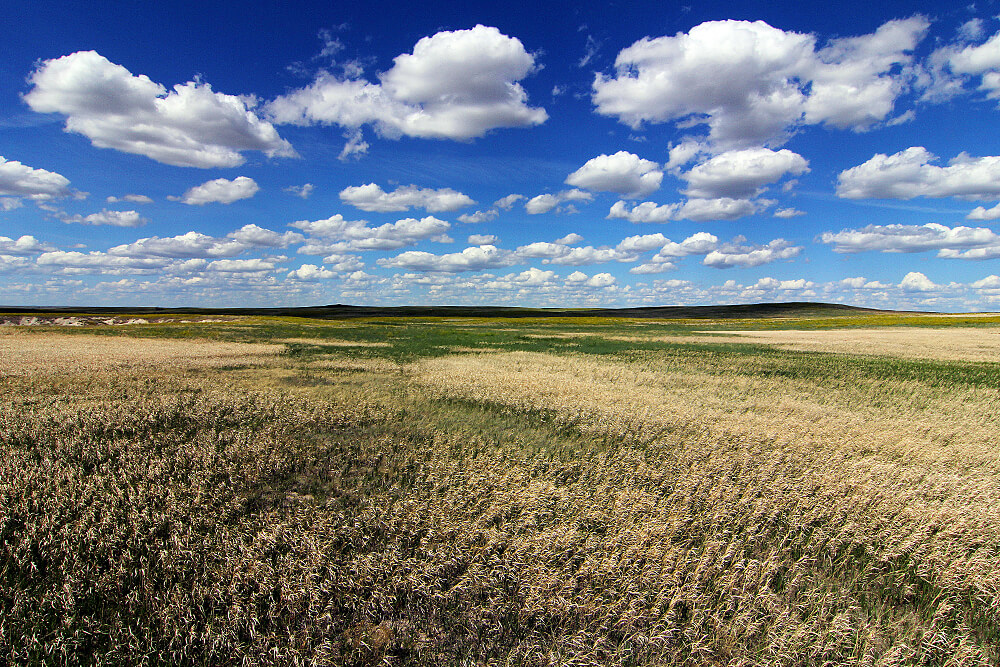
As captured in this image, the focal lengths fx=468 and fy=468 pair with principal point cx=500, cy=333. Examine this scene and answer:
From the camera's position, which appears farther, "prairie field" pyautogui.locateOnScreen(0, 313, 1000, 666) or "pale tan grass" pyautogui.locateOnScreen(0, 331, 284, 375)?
"pale tan grass" pyautogui.locateOnScreen(0, 331, 284, 375)

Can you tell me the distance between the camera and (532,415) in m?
12.9

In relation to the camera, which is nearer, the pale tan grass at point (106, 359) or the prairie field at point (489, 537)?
the prairie field at point (489, 537)

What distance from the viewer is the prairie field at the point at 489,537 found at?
13.3ft

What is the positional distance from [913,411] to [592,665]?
49.8 feet

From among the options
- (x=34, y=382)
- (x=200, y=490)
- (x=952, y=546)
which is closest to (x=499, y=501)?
(x=200, y=490)

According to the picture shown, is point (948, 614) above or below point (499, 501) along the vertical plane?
below

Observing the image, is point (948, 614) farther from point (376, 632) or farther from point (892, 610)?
point (376, 632)

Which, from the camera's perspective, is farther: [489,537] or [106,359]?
[106,359]

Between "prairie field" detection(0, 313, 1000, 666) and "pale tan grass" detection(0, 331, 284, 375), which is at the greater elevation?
"pale tan grass" detection(0, 331, 284, 375)

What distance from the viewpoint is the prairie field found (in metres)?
4.07

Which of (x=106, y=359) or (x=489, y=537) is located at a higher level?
(x=106, y=359)

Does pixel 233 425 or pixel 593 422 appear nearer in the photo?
pixel 233 425

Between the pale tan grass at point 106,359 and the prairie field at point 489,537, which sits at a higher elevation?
the pale tan grass at point 106,359

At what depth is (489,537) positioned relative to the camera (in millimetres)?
5520
